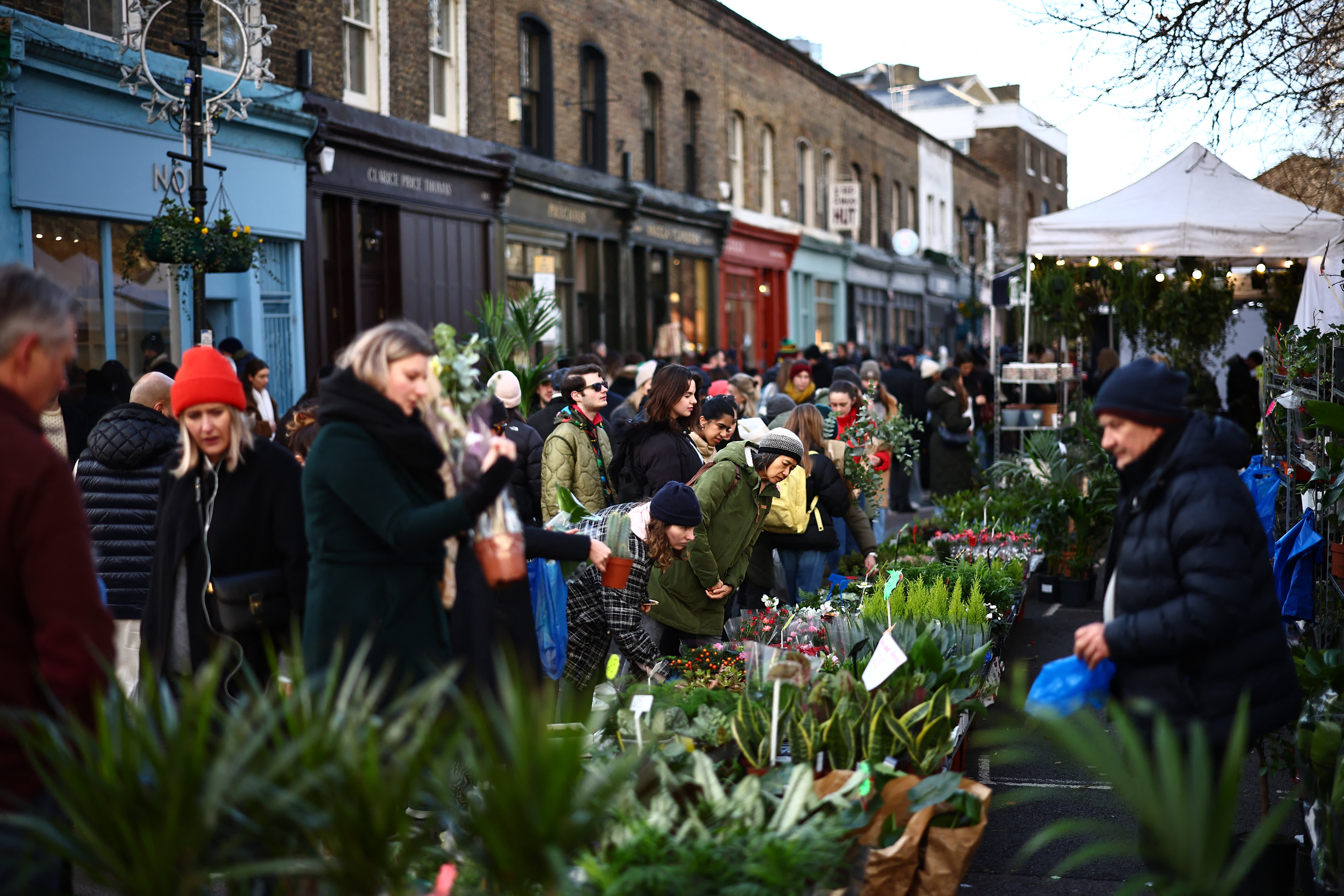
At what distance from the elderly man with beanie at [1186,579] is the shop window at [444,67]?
13991 millimetres

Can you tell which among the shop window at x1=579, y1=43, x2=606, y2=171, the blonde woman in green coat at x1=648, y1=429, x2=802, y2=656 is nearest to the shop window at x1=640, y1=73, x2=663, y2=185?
the shop window at x1=579, y1=43, x2=606, y2=171

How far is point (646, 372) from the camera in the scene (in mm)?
11281

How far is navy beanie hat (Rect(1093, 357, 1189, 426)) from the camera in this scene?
345 centimetres

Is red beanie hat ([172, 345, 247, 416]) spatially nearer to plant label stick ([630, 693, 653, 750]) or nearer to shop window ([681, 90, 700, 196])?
plant label stick ([630, 693, 653, 750])

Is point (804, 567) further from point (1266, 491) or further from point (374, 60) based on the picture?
point (374, 60)

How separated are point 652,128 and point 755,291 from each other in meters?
6.32

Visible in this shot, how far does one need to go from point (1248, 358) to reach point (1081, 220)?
8.20 metres

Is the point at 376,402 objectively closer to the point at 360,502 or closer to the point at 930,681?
the point at 360,502

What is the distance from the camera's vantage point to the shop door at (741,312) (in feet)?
87.1

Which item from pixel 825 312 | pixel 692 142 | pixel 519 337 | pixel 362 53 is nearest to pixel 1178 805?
pixel 519 337

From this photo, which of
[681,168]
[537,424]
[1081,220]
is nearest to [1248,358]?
[1081,220]

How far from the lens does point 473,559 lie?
3799 millimetres

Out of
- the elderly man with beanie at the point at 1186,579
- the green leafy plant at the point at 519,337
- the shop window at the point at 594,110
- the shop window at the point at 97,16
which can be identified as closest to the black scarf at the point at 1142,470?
the elderly man with beanie at the point at 1186,579

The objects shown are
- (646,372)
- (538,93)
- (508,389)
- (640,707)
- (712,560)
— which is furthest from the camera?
(538,93)
